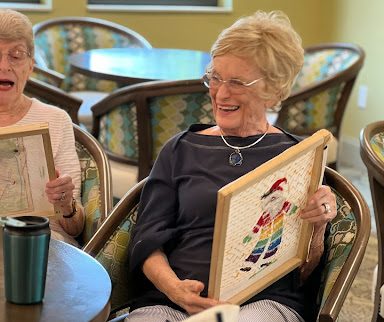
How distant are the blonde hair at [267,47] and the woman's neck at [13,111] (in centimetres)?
64

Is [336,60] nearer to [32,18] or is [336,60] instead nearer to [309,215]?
[32,18]

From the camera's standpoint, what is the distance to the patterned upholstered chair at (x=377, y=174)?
2.25 metres

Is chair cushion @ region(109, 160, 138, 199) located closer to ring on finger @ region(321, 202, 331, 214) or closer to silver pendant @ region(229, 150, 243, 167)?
silver pendant @ region(229, 150, 243, 167)

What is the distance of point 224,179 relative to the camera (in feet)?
6.27

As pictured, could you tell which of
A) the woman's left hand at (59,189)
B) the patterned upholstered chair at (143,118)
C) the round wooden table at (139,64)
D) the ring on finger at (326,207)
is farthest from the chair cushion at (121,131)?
the ring on finger at (326,207)

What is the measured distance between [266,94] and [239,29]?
0.56 ft

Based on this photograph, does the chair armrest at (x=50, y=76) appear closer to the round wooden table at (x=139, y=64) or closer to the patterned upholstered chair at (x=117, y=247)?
the round wooden table at (x=139, y=64)

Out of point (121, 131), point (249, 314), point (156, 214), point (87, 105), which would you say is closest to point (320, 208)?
point (249, 314)

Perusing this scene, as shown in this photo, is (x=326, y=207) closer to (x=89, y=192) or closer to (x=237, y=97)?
(x=237, y=97)

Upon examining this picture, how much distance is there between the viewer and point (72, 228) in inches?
85.3

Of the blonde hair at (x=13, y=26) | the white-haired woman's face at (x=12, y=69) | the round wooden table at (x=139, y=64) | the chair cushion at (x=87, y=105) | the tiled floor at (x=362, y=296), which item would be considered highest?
the blonde hair at (x=13, y=26)

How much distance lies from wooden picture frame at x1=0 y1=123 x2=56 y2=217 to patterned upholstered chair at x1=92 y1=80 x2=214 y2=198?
52.1 inches

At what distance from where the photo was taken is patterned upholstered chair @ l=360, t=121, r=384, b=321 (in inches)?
88.4

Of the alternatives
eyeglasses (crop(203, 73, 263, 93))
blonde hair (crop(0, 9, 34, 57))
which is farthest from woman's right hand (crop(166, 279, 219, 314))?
blonde hair (crop(0, 9, 34, 57))
